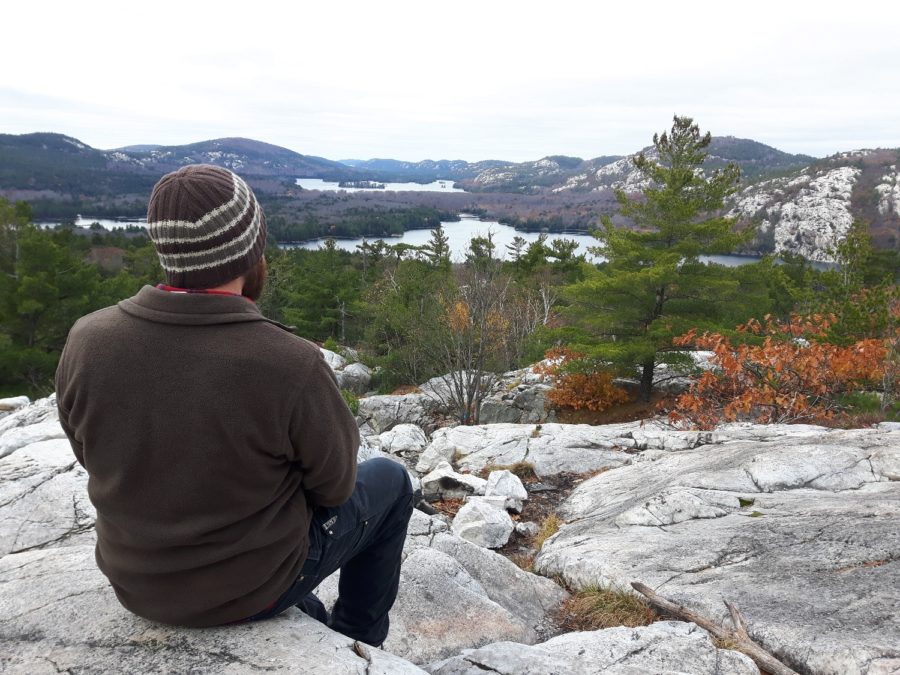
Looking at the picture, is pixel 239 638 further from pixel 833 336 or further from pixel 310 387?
pixel 833 336

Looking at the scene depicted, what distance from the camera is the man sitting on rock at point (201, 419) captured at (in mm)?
1551

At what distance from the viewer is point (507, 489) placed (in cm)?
660

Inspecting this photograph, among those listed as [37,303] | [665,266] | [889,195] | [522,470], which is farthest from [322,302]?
[889,195]

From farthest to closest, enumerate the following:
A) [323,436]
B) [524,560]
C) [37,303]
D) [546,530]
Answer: [37,303] → [546,530] → [524,560] → [323,436]

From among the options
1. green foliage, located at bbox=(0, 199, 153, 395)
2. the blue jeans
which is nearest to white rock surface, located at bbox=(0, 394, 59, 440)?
the blue jeans

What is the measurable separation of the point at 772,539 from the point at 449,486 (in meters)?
3.90

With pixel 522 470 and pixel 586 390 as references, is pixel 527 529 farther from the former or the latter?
pixel 586 390

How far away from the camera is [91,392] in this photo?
1572 mm

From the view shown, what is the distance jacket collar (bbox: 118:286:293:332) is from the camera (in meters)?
1.56

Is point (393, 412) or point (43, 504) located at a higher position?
point (43, 504)

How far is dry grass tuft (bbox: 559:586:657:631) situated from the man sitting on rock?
246 centimetres

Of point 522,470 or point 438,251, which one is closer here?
point 522,470

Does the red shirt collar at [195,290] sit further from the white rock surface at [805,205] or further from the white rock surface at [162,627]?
the white rock surface at [805,205]

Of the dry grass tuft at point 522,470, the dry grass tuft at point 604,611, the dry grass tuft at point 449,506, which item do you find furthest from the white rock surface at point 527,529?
the dry grass tuft at point 522,470
